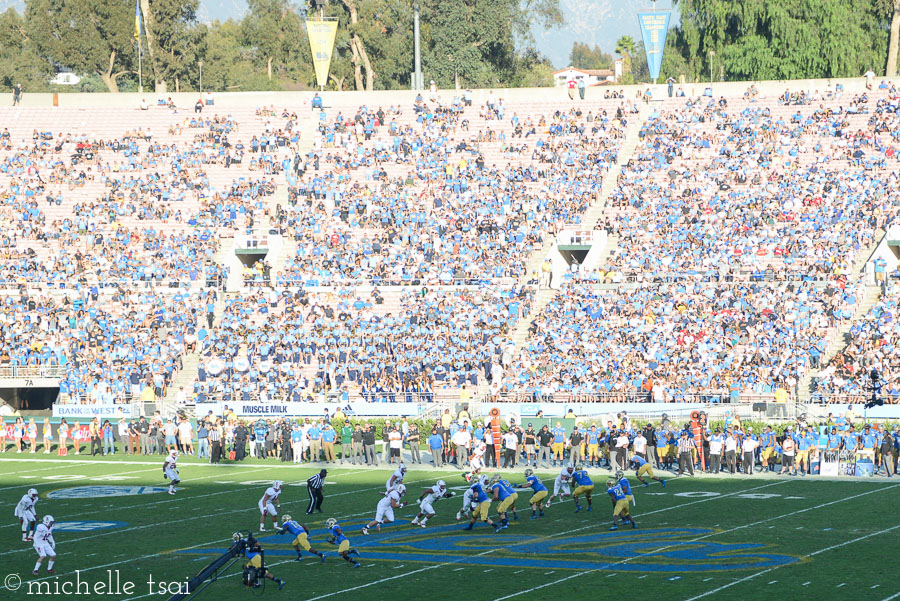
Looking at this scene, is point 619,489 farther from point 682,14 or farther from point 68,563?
point 682,14

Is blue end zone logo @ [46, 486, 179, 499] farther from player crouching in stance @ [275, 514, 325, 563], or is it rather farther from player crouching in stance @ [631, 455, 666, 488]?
player crouching in stance @ [631, 455, 666, 488]

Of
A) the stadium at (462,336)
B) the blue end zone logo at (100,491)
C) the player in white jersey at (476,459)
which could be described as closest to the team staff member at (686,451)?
the stadium at (462,336)

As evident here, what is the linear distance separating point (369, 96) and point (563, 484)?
33415 millimetres

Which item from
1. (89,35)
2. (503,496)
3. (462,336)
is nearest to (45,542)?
(503,496)

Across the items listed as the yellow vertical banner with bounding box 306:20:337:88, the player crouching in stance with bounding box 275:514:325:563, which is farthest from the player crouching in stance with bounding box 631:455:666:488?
the yellow vertical banner with bounding box 306:20:337:88

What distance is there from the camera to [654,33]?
56.5 m

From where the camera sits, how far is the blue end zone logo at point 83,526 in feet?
75.2

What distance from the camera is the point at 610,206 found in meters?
47.2

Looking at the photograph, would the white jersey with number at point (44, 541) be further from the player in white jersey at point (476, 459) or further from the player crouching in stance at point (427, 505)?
the player in white jersey at point (476, 459)

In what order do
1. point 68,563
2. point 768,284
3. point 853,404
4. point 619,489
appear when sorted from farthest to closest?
point 768,284 → point 853,404 → point 619,489 → point 68,563

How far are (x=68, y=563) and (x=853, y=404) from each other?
2265 cm

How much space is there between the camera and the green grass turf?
17516 millimetres

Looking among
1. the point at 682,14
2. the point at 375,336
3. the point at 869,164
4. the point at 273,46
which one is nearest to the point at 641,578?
the point at 375,336

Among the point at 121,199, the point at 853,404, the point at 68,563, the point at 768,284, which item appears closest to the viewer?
the point at 68,563
